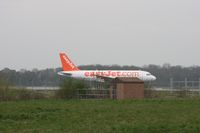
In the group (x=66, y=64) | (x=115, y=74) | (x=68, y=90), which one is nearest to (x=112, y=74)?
(x=115, y=74)

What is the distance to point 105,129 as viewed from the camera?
1441 centimetres

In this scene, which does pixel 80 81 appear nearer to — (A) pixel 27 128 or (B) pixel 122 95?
(B) pixel 122 95

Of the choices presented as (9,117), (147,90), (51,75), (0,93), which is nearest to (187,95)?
(147,90)

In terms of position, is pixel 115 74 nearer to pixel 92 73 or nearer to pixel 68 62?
pixel 92 73

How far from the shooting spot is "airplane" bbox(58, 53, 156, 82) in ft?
221

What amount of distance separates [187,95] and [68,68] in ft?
110

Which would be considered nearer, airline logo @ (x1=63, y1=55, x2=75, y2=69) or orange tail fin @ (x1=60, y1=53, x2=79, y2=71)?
orange tail fin @ (x1=60, y1=53, x2=79, y2=71)

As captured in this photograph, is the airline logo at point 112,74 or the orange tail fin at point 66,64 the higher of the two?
the orange tail fin at point 66,64

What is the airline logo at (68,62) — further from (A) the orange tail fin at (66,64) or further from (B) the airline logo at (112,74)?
(B) the airline logo at (112,74)

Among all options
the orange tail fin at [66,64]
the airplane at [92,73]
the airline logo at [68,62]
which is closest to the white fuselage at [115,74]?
the airplane at [92,73]

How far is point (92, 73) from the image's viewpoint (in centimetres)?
7069

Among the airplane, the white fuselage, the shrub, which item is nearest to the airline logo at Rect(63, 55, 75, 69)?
the airplane

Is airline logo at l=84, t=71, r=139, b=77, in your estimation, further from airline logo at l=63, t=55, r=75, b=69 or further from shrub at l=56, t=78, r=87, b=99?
shrub at l=56, t=78, r=87, b=99

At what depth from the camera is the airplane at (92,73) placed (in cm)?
6725
